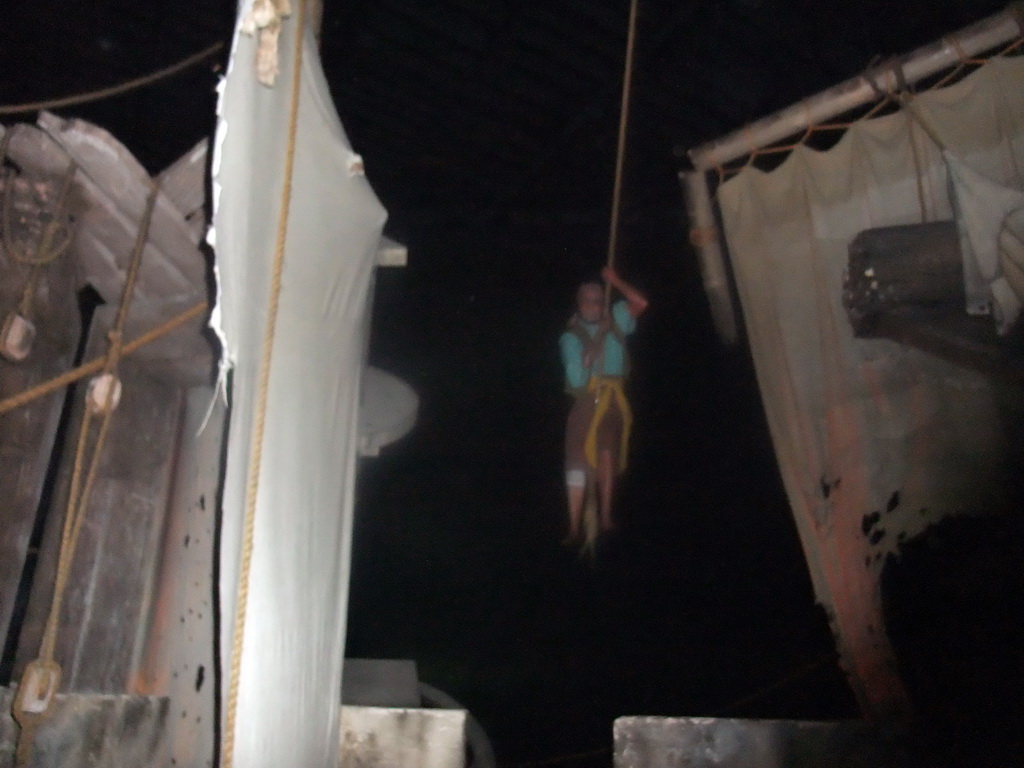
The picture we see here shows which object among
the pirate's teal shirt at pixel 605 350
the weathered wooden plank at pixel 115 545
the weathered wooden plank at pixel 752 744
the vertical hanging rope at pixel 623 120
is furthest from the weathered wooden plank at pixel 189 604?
the pirate's teal shirt at pixel 605 350

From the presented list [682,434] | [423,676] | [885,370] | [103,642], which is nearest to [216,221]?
[103,642]

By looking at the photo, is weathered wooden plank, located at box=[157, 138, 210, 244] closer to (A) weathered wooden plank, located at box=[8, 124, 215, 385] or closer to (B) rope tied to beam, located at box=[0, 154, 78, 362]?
(A) weathered wooden plank, located at box=[8, 124, 215, 385]

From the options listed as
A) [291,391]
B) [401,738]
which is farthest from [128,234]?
[401,738]

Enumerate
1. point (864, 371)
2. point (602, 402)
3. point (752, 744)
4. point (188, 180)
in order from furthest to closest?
point (602, 402), point (864, 371), point (188, 180), point (752, 744)

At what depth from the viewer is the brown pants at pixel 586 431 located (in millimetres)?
6008

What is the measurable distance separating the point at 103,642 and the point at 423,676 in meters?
5.83

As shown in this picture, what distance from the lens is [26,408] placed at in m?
3.04

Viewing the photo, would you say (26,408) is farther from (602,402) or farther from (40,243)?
(602,402)

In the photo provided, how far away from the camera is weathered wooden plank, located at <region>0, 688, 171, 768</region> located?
2.65 m

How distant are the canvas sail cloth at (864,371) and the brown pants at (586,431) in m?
1.72

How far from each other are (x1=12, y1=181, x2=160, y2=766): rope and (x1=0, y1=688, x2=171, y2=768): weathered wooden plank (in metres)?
0.06

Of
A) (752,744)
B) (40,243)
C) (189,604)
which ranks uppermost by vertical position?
(40,243)

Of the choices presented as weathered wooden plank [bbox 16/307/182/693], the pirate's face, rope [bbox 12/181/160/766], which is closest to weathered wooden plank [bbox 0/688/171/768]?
rope [bbox 12/181/160/766]

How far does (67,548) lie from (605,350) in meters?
3.88
